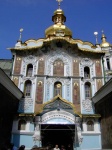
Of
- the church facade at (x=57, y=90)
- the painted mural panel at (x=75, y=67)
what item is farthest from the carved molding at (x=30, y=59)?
the painted mural panel at (x=75, y=67)

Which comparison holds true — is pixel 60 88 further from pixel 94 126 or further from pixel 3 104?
pixel 3 104

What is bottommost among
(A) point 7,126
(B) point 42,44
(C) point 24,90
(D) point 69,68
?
(A) point 7,126

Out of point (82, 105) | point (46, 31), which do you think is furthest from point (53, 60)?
point (46, 31)

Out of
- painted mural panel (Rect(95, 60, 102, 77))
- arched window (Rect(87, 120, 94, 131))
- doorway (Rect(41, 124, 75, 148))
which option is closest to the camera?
arched window (Rect(87, 120, 94, 131))

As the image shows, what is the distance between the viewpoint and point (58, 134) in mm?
19172

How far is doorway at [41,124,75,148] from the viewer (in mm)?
17081

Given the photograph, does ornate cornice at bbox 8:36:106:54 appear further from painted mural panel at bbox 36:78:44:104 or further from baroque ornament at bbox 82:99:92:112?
baroque ornament at bbox 82:99:92:112

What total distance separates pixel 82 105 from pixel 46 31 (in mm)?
11408

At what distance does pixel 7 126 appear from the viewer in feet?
50.9

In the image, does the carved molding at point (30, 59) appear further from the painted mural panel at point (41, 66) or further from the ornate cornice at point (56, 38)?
the ornate cornice at point (56, 38)

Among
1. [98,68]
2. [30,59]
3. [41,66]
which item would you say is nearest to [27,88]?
[41,66]

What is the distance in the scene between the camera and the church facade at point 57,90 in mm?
16500

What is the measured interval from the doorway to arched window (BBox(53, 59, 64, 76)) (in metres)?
4.74

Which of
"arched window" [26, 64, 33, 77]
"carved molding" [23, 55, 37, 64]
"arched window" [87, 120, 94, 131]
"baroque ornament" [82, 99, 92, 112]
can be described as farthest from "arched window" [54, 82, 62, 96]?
"arched window" [87, 120, 94, 131]
